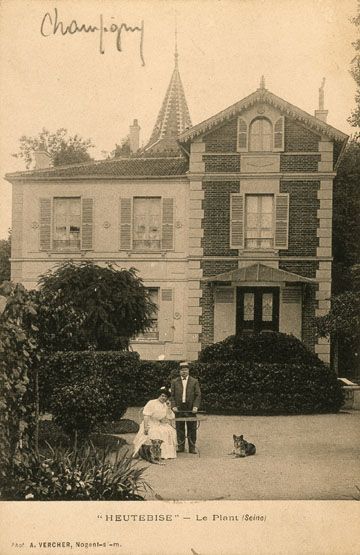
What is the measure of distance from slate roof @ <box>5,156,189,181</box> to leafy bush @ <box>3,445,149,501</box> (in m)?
6.46

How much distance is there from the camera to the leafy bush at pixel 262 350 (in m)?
13.6

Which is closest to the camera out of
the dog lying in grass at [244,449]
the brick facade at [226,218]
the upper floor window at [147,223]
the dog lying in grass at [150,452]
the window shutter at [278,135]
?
the dog lying in grass at [150,452]

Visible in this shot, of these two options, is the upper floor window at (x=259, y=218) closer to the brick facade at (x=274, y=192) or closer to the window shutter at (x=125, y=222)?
the brick facade at (x=274, y=192)

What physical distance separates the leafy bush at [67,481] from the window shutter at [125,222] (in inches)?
276

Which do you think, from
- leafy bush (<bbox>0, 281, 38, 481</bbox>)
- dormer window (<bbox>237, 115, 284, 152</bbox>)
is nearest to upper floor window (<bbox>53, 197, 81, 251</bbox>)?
dormer window (<bbox>237, 115, 284, 152</bbox>)

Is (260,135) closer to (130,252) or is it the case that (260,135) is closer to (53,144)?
(130,252)

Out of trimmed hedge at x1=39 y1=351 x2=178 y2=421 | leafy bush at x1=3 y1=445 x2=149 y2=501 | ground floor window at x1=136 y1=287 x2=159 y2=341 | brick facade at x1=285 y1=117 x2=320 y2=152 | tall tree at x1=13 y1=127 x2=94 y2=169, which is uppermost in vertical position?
brick facade at x1=285 y1=117 x2=320 y2=152

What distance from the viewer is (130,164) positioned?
15.9 meters

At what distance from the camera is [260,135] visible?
16.6m

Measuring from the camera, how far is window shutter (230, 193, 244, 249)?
15458 mm

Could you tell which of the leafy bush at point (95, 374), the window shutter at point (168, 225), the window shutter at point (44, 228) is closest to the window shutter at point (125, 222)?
the window shutter at point (168, 225)

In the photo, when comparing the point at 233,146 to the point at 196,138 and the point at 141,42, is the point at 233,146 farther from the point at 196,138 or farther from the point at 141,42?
the point at 141,42

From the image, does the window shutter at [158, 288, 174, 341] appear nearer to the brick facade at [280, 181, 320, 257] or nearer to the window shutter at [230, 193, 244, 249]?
the window shutter at [230, 193, 244, 249]

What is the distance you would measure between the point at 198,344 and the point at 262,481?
6228 mm
